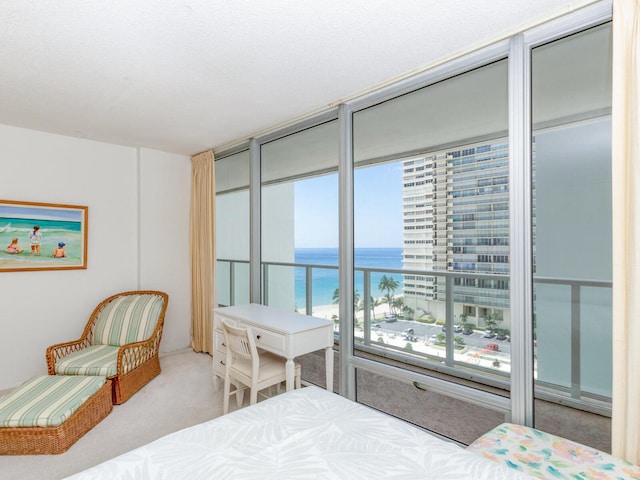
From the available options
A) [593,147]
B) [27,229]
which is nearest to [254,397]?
[593,147]

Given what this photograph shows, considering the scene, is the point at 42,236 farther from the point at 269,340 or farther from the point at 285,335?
the point at 285,335

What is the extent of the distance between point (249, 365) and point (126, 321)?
169 centimetres

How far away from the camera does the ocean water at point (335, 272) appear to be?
3041 millimetres

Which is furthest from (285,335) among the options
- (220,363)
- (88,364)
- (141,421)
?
(88,364)

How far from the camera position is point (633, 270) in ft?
4.92

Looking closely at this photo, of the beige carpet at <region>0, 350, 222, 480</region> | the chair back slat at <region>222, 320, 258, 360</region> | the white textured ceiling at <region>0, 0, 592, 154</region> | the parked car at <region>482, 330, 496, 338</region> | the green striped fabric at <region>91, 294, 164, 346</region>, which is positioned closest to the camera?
the white textured ceiling at <region>0, 0, 592, 154</region>

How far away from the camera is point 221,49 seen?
6.54 ft

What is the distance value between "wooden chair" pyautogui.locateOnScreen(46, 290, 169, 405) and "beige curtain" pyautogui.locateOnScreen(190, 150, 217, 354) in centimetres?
47

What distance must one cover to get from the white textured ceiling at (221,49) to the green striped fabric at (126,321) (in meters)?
1.88

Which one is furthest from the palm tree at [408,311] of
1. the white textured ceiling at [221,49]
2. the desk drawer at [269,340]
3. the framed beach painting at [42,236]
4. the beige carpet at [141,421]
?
the framed beach painting at [42,236]

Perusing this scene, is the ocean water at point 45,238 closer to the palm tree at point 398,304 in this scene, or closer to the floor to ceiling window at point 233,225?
the floor to ceiling window at point 233,225

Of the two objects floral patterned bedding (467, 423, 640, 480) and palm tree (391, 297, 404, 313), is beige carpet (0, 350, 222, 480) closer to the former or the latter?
palm tree (391, 297, 404, 313)

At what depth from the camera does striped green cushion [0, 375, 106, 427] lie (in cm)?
224

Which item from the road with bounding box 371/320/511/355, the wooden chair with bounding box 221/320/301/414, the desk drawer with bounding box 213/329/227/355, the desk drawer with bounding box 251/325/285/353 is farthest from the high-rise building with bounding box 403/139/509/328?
the desk drawer with bounding box 213/329/227/355
